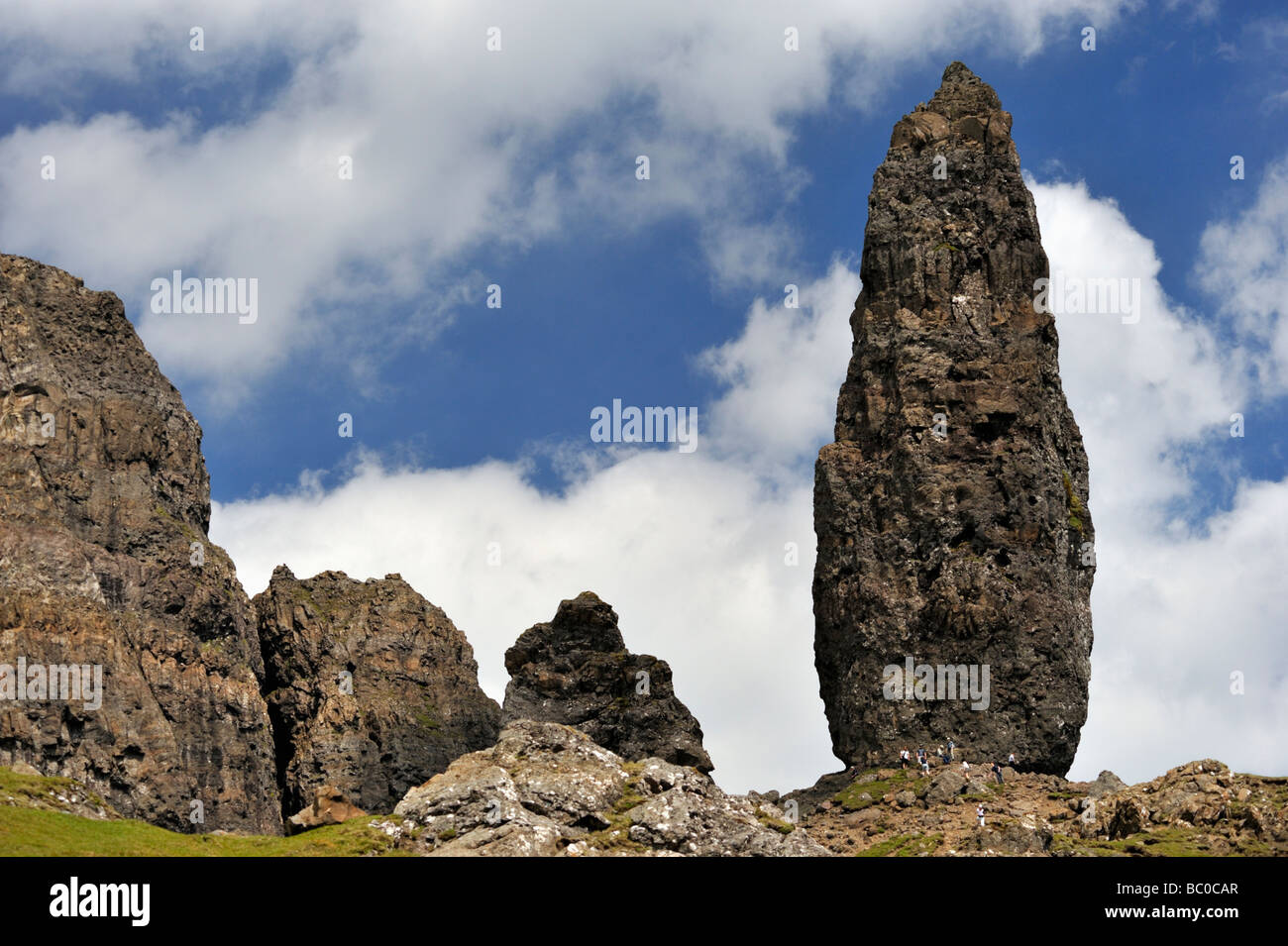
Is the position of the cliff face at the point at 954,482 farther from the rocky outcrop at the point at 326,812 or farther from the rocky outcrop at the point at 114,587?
the rocky outcrop at the point at 326,812

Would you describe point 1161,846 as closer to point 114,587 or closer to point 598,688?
point 598,688

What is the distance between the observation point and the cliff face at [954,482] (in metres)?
124

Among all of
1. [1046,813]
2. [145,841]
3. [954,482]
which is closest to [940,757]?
[1046,813]

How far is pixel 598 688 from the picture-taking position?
123 m

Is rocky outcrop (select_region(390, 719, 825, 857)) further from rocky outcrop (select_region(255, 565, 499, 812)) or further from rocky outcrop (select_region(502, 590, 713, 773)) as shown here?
rocky outcrop (select_region(255, 565, 499, 812))

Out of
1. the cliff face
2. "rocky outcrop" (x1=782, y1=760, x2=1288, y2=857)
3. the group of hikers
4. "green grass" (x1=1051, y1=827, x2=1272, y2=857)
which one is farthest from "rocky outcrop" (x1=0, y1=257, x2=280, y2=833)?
"green grass" (x1=1051, y1=827, x2=1272, y2=857)

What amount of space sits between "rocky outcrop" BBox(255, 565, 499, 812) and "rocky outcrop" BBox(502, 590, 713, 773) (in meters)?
41.5

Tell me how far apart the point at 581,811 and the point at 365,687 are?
116874 millimetres

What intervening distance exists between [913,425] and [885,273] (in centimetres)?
1433

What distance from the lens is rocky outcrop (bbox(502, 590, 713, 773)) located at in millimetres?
120125

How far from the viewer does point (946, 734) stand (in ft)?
401

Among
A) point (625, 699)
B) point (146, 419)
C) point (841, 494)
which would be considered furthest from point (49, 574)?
point (841, 494)

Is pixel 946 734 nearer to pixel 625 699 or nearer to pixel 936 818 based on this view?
pixel 936 818

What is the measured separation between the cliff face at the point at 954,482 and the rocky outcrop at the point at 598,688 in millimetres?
13617
